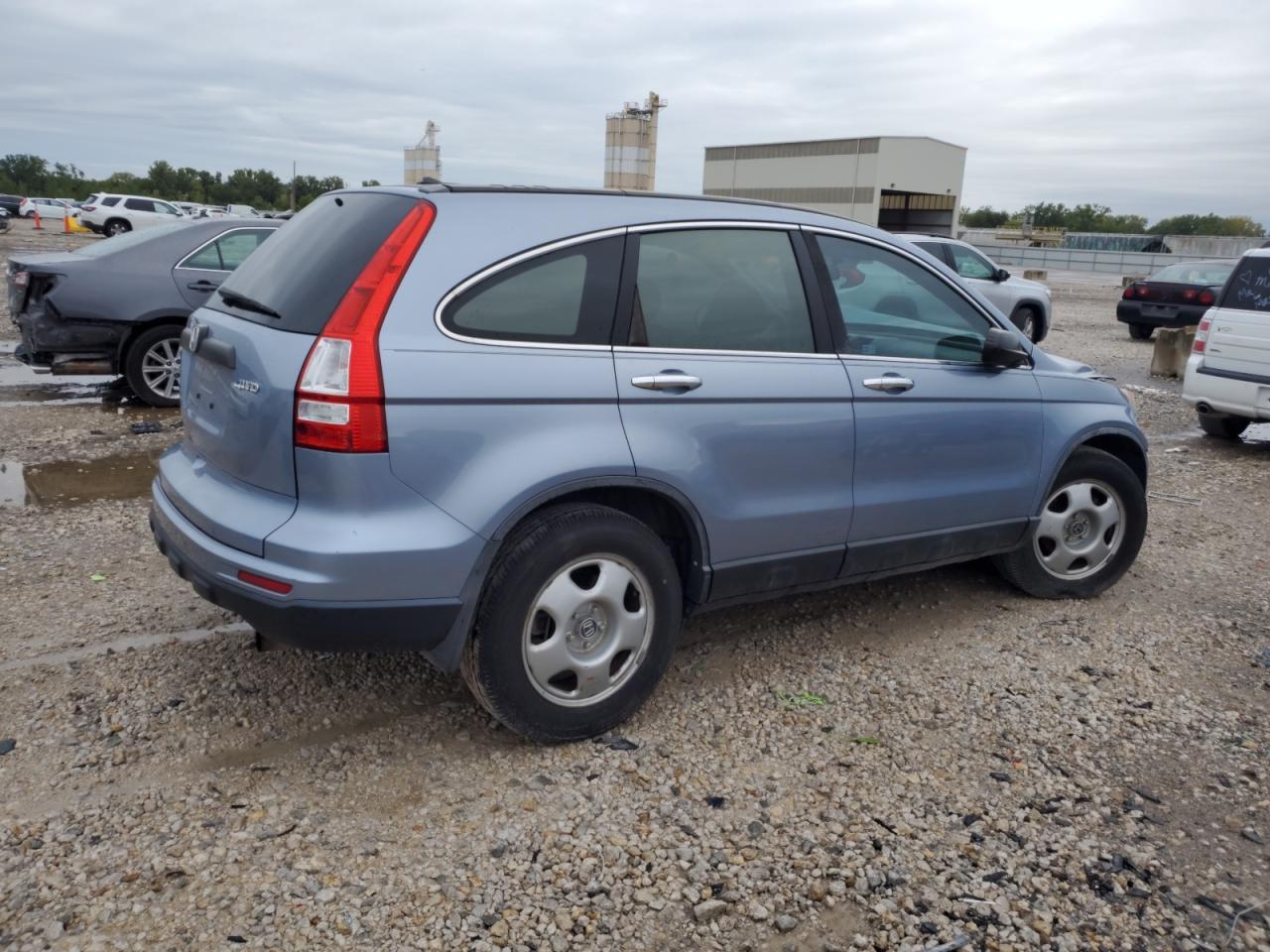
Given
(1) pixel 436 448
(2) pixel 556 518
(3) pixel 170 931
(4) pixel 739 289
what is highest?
(4) pixel 739 289

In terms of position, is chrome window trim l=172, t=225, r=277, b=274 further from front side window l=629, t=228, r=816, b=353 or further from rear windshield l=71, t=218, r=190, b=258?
front side window l=629, t=228, r=816, b=353

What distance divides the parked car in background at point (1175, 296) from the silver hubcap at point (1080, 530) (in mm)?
14444

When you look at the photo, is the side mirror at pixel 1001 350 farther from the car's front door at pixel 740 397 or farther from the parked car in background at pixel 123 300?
the parked car in background at pixel 123 300

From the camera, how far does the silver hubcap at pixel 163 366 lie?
8656mm

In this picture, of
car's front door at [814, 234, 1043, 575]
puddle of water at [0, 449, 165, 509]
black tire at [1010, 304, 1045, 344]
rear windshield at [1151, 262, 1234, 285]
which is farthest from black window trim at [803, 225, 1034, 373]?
rear windshield at [1151, 262, 1234, 285]

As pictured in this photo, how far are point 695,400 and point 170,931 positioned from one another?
2.19 metres

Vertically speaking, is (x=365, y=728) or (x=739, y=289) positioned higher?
(x=739, y=289)

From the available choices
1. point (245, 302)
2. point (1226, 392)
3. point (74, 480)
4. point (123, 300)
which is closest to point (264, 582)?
point (245, 302)

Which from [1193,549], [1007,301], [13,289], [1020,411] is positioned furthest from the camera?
[1007,301]

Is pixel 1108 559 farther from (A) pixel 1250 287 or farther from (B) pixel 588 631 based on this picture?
(A) pixel 1250 287

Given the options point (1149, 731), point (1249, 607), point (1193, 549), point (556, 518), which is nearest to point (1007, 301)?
point (1193, 549)

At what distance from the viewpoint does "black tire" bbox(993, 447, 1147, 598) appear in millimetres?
4906

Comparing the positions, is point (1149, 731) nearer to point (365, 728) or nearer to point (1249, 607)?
point (1249, 607)

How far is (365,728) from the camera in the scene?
3590 millimetres
